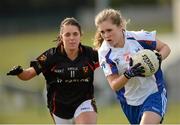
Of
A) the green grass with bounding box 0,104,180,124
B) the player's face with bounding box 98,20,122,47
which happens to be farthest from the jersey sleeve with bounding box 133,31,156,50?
the green grass with bounding box 0,104,180,124

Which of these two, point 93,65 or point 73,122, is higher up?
point 93,65

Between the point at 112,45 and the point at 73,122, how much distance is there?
1.53 meters

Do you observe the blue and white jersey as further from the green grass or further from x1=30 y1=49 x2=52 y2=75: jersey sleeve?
the green grass

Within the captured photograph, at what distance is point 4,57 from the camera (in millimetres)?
39875

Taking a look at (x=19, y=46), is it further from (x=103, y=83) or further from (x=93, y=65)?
(x=93, y=65)

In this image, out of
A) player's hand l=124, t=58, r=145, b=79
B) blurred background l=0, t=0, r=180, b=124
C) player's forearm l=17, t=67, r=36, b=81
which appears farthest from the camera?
blurred background l=0, t=0, r=180, b=124

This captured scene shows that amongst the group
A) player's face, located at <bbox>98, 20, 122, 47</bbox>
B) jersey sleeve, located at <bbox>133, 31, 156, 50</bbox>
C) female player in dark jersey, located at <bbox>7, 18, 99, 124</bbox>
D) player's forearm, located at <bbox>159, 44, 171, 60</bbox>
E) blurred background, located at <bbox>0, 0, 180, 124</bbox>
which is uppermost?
player's face, located at <bbox>98, 20, 122, 47</bbox>

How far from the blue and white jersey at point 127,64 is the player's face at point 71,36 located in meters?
0.49

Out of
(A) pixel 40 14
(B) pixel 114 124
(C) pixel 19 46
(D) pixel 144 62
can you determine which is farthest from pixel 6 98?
(A) pixel 40 14

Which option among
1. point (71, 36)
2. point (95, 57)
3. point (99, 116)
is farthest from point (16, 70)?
point (99, 116)

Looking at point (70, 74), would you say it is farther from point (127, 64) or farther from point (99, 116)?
point (99, 116)

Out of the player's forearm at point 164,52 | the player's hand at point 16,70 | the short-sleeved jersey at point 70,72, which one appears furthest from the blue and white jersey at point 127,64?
the player's hand at point 16,70

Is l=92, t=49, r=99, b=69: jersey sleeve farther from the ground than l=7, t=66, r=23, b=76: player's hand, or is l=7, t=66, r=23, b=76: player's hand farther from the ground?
l=92, t=49, r=99, b=69: jersey sleeve

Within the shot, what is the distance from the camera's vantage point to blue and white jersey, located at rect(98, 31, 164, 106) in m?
10.3
